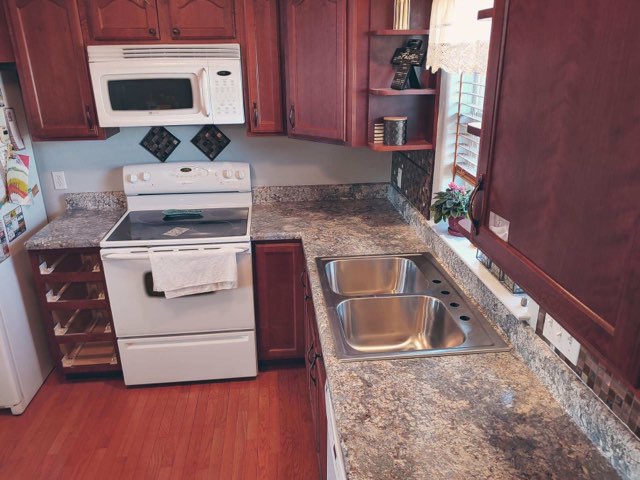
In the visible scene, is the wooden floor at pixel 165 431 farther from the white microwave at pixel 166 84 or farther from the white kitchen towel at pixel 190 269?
the white microwave at pixel 166 84

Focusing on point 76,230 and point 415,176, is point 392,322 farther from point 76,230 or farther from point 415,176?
point 76,230

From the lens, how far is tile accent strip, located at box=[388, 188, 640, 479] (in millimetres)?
1002

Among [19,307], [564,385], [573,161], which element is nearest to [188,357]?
[19,307]

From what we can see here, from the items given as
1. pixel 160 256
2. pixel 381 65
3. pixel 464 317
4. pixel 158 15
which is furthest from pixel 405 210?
pixel 158 15

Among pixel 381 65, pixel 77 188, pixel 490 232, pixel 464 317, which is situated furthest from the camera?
pixel 77 188

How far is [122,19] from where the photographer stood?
2301 millimetres

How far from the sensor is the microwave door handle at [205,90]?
2.36 meters

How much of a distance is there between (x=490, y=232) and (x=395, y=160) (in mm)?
1968

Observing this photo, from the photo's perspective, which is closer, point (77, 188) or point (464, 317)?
point (464, 317)

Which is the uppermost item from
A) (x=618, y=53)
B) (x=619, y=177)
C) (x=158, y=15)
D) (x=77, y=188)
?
(x=158, y=15)

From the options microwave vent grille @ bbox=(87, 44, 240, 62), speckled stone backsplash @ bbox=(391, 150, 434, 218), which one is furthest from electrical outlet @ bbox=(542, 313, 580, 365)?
microwave vent grille @ bbox=(87, 44, 240, 62)

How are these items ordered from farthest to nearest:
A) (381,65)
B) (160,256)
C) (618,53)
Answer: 1. (160,256)
2. (381,65)
3. (618,53)

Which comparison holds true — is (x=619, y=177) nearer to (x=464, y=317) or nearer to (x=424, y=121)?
(x=464, y=317)

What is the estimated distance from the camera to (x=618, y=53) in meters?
0.59
